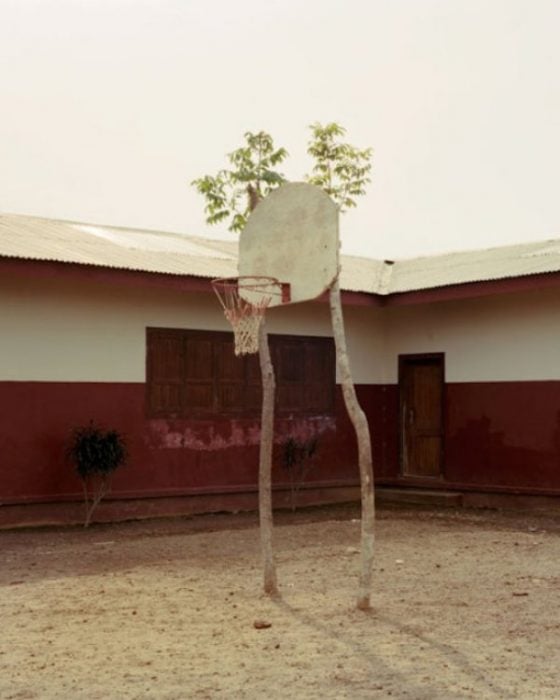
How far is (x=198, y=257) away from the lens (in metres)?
14.5

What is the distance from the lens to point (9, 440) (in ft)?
39.1

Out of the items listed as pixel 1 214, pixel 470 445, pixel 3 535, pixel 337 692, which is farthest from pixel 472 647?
pixel 1 214

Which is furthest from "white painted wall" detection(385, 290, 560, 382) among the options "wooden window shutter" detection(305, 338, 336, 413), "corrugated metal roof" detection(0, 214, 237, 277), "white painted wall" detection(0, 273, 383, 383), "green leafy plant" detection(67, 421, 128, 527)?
"green leafy plant" detection(67, 421, 128, 527)

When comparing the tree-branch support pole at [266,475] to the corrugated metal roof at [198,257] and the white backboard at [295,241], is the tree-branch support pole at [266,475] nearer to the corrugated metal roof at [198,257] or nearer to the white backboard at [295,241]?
the white backboard at [295,241]

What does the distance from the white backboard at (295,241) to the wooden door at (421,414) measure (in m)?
7.90

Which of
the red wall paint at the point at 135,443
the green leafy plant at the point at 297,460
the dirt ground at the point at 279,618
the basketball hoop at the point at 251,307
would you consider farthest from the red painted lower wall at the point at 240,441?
the basketball hoop at the point at 251,307

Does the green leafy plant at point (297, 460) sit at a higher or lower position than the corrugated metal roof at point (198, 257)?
lower

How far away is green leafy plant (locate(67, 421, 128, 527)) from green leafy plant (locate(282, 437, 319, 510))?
273 cm

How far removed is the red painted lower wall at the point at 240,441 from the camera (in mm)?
12148

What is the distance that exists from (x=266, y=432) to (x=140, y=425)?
18.1 feet

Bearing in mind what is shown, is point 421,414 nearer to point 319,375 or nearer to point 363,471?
point 319,375

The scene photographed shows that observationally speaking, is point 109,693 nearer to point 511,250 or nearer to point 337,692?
point 337,692

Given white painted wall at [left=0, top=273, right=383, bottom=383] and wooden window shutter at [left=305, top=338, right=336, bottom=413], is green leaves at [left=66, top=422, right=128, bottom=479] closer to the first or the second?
white painted wall at [left=0, top=273, right=383, bottom=383]

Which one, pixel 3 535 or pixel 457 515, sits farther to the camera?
pixel 457 515
